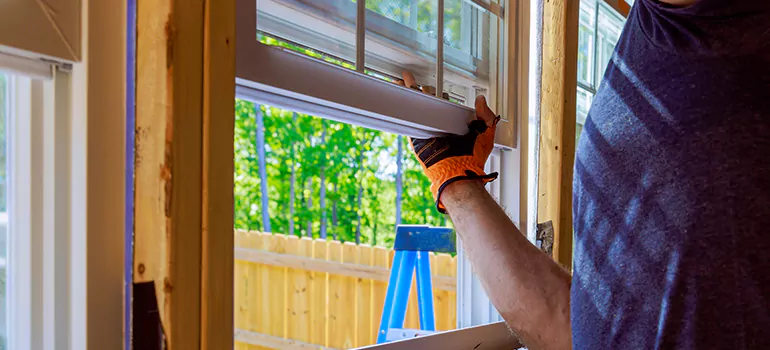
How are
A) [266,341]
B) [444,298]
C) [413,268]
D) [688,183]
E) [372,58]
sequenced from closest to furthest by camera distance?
[688,183] < [372,58] < [413,268] < [444,298] < [266,341]

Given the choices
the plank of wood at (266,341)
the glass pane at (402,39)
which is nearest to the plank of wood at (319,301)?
the plank of wood at (266,341)

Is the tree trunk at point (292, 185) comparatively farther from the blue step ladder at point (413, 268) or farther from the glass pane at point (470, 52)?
the glass pane at point (470, 52)

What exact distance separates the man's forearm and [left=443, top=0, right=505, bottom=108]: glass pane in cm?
26

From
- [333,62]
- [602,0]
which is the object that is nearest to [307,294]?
[602,0]

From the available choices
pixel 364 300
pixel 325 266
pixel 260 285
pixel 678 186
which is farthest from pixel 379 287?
pixel 678 186

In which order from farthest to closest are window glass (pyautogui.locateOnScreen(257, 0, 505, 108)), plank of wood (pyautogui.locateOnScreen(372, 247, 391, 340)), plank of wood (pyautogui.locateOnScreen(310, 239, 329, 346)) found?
plank of wood (pyautogui.locateOnScreen(310, 239, 329, 346)) < plank of wood (pyautogui.locateOnScreen(372, 247, 391, 340)) < window glass (pyautogui.locateOnScreen(257, 0, 505, 108))

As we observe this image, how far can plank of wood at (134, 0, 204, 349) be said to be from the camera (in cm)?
65

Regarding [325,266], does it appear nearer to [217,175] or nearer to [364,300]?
[364,300]

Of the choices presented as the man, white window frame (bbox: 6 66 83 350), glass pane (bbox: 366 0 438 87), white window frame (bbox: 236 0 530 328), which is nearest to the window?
white window frame (bbox: 236 0 530 328)

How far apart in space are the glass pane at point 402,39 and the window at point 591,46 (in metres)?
0.99

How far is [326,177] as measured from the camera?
846 cm

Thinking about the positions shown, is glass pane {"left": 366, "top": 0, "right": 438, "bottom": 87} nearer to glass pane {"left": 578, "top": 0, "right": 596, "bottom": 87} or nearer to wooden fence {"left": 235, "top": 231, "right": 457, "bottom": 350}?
glass pane {"left": 578, "top": 0, "right": 596, "bottom": 87}

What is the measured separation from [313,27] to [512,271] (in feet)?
2.11

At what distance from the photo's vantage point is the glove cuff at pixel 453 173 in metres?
1.24
